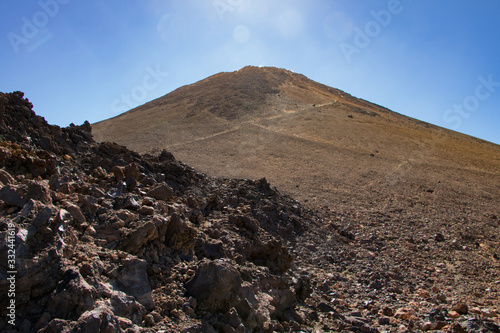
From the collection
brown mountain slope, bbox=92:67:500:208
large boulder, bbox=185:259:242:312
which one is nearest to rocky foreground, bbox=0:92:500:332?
large boulder, bbox=185:259:242:312

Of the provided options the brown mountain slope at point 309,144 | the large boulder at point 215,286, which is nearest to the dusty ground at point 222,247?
the large boulder at point 215,286

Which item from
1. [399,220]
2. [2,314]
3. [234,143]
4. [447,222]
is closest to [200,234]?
[2,314]

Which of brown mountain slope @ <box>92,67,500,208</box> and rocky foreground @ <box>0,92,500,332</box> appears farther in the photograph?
brown mountain slope @ <box>92,67,500,208</box>

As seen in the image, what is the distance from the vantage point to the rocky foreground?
314cm

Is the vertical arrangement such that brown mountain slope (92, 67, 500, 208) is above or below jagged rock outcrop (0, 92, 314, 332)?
above

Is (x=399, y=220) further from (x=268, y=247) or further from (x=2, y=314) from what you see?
(x=2, y=314)

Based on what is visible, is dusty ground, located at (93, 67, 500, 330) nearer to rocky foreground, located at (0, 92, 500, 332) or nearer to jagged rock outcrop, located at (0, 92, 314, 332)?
rocky foreground, located at (0, 92, 500, 332)

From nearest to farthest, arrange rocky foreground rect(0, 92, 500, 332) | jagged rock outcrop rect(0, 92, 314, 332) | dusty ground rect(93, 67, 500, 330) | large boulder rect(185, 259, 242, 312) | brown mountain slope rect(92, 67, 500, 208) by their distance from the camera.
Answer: jagged rock outcrop rect(0, 92, 314, 332)
rocky foreground rect(0, 92, 500, 332)
large boulder rect(185, 259, 242, 312)
dusty ground rect(93, 67, 500, 330)
brown mountain slope rect(92, 67, 500, 208)

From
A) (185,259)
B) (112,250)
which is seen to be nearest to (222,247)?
(185,259)

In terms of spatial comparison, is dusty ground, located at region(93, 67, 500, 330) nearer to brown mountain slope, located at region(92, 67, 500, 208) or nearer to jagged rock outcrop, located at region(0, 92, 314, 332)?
brown mountain slope, located at region(92, 67, 500, 208)

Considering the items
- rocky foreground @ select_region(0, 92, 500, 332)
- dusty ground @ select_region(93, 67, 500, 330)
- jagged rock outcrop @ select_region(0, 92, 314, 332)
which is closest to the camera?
jagged rock outcrop @ select_region(0, 92, 314, 332)

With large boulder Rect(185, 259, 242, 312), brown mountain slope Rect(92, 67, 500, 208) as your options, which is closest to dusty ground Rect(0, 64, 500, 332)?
large boulder Rect(185, 259, 242, 312)

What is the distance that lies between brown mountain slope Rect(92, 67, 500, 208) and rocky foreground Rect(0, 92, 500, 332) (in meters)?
5.00

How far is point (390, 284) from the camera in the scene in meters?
6.91
